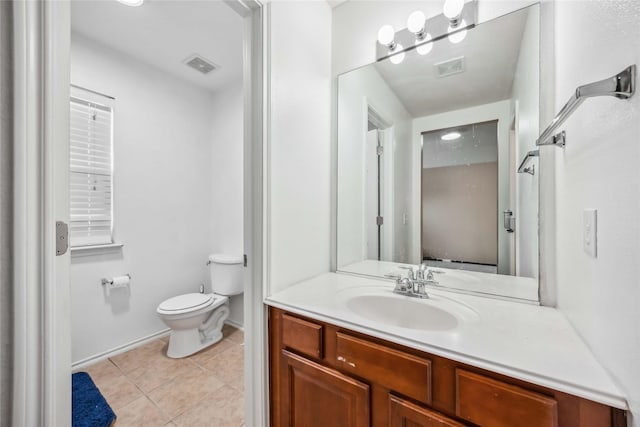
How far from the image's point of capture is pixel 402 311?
117cm

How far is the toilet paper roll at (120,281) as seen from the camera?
196cm

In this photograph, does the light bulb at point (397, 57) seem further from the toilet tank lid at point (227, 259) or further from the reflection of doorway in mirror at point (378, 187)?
the toilet tank lid at point (227, 259)

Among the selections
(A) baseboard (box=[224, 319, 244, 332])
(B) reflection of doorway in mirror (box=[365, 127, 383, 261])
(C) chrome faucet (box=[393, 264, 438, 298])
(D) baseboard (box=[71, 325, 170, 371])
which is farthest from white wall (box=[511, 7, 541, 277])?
(D) baseboard (box=[71, 325, 170, 371])

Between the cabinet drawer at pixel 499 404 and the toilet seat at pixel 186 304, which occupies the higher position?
the cabinet drawer at pixel 499 404

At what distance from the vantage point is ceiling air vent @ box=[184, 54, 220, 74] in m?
2.14

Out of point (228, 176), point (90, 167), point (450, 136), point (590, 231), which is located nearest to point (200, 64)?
point (228, 176)

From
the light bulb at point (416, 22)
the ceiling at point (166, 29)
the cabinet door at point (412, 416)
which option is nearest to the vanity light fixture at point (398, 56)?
the light bulb at point (416, 22)

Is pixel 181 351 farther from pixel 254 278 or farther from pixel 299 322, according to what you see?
pixel 299 322

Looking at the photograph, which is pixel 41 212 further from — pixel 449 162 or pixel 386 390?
pixel 449 162

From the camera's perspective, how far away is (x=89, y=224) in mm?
1911

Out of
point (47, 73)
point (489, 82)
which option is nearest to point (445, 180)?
point (489, 82)

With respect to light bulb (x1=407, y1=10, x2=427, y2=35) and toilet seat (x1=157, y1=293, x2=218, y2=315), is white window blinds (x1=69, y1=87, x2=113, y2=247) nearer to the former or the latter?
toilet seat (x1=157, y1=293, x2=218, y2=315)

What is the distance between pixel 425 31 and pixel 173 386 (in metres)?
2.59

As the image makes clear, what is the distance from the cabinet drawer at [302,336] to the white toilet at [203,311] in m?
1.26
